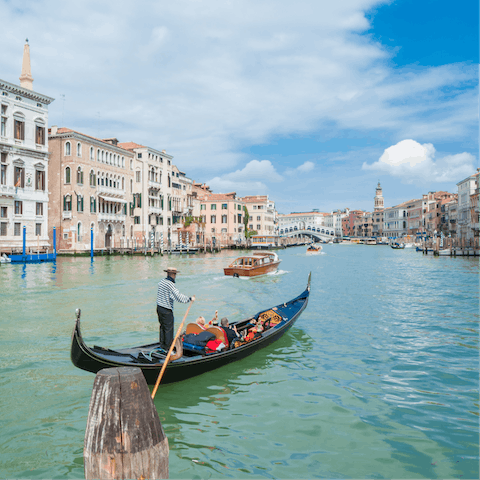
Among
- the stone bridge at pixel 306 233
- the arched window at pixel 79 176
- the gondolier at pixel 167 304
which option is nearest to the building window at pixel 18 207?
the arched window at pixel 79 176

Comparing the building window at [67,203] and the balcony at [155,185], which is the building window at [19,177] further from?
the balcony at [155,185]

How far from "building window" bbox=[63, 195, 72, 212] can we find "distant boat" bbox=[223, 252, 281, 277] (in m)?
17.4

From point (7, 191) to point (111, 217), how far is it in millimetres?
11595

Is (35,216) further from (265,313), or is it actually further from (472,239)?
(472,239)

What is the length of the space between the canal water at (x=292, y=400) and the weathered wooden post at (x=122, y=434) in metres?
1.78

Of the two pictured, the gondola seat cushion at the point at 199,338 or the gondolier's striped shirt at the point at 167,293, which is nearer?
the gondolier's striped shirt at the point at 167,293

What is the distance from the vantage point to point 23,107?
29203 millimetres

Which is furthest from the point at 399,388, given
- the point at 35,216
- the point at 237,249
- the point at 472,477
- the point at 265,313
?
the point at 237,249

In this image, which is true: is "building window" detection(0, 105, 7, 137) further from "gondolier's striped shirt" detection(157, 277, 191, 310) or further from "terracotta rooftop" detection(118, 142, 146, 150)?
"gondolier's striped shirt" detection(157, 277, 191, 310)

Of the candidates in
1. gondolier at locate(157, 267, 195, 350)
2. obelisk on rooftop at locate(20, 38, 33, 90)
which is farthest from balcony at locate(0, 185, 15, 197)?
gondolier at locate(157, 267, 195, 350)

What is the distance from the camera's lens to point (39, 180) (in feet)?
100

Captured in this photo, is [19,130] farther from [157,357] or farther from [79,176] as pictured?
[157,357]

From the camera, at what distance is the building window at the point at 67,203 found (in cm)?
3453

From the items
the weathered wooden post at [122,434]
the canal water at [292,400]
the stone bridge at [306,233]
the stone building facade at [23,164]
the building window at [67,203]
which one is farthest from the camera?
the stone bridge at [306,233]
